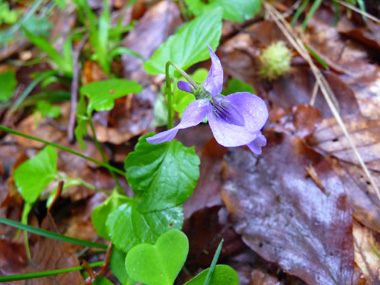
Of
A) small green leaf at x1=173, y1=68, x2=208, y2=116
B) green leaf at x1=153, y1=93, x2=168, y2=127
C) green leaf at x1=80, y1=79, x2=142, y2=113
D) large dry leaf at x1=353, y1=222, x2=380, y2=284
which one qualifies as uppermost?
green leaf at x1=80, y1=79, x2=142, y2=113

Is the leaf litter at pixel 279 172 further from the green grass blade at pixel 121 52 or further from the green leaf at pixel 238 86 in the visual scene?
the green leaf at pixel 238 86

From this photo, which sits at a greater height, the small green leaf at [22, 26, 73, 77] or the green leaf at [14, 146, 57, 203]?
the small green leaf at [22, 26, 73, 77]

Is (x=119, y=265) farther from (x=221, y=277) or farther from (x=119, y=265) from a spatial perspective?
(x=221, y=277)

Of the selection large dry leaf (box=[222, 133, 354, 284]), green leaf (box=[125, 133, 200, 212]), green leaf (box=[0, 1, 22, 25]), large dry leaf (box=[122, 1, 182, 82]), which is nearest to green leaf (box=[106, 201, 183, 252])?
green leaf (box=[125, 133, 200, 212])

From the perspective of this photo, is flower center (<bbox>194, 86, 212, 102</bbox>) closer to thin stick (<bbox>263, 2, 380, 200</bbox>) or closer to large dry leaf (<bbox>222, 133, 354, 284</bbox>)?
large dry leaf (<bbox>222, 133, 354, 284</bbox>)

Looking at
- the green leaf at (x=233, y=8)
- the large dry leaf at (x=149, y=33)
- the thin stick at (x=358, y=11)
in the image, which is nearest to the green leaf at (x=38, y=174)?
the large dry leaf at (x=149, y=33)

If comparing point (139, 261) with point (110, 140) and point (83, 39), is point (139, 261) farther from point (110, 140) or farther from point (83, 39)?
point (83, 39)

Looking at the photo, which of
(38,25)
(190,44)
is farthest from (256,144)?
(38,25)
